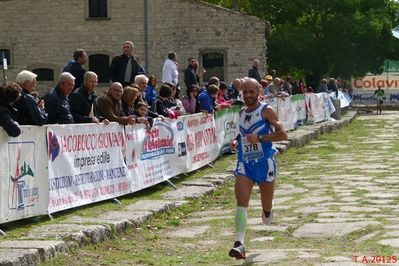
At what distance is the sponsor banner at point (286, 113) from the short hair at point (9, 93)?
54.8 ft

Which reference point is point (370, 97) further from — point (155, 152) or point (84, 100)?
point (84, 100)

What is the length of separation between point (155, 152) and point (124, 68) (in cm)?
377

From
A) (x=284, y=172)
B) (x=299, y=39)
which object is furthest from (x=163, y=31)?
(x=284, y=172)

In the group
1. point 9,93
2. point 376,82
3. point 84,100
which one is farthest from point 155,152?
point 376,82

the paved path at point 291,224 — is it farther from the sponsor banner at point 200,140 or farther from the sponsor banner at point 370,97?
the sponsor banner at point 370,97

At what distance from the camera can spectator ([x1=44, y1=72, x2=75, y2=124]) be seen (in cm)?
1246

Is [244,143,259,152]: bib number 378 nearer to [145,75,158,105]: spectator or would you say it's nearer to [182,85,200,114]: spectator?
[145,75,158,105]: spectator

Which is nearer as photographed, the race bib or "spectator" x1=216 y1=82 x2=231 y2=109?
the race bib

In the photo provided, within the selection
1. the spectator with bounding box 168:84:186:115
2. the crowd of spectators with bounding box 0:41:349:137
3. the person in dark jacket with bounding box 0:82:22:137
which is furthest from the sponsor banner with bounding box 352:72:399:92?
the person in dark jacket with bounding box 0:82:22:137

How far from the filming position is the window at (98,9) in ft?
149

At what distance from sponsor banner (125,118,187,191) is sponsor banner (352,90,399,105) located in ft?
161

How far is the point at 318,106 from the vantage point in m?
34.8

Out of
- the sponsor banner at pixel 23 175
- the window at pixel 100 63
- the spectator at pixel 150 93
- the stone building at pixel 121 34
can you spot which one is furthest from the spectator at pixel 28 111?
the window at pixel 100 63

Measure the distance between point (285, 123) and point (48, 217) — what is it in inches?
683
